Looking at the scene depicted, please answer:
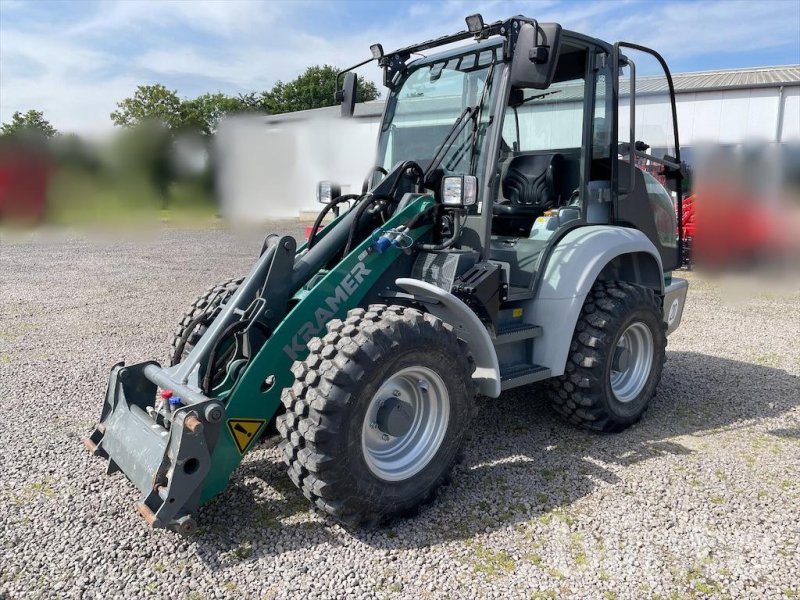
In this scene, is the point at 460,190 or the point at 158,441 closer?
the point at 158,441

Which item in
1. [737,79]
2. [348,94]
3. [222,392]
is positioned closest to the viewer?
[222,392]

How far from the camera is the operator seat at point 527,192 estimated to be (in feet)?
15.9

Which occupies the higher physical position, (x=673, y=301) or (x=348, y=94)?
(x=348, y=94)

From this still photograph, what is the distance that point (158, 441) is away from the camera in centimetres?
331

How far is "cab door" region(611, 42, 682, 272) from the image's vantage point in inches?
191

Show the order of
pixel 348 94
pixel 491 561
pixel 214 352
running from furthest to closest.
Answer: pixel 348 94 < pixel 214 352 < pixel 491 561

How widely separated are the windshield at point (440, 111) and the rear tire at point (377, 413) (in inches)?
55.3

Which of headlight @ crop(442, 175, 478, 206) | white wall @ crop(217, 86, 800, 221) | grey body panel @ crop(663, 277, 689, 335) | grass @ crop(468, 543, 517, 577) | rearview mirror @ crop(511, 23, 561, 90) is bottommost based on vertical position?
grass @ crop(468, 543, 517, 577)

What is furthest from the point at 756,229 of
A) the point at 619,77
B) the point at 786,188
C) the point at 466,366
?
the point at 466,366

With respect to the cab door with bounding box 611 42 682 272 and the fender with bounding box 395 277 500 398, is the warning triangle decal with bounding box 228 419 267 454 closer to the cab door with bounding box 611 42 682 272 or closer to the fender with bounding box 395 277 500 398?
the fender with bounding box 395 277 500 398

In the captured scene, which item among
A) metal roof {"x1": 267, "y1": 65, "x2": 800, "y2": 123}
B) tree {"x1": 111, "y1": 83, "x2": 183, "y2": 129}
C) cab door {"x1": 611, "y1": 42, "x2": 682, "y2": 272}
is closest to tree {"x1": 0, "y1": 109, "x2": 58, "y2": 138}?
tree {"x1": 111, "y1": 83, "x2": 183, "y2": 129}

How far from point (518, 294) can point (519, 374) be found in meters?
0.54

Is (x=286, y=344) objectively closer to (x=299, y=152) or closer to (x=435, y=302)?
(x=435, y=302)

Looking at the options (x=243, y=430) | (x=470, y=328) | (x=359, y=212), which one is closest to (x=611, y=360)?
(x=470, y=328)
